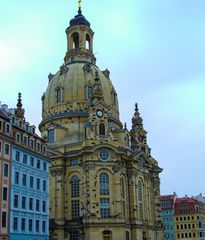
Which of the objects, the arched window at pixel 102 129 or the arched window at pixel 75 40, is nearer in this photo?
the arched window at pixel 102 129

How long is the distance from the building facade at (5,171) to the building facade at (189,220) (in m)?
92.6

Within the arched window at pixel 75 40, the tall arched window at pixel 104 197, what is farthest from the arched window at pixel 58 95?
the tall arched window at pixel 104 197

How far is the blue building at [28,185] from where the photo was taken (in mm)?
55500

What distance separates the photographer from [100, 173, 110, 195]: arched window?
8494 cm

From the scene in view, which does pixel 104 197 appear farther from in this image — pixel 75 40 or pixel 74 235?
pixel 75 40

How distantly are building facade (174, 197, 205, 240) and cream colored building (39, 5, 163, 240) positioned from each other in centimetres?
3418

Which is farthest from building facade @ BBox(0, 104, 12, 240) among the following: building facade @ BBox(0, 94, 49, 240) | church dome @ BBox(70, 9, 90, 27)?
church dome @ BBox(70, 9, 90, 27)

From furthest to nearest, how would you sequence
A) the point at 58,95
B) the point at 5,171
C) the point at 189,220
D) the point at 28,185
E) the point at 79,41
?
the point at 189,220 < the point at 79,41 < the point at 58,95 < the point at 28,185 < the point at 5,171

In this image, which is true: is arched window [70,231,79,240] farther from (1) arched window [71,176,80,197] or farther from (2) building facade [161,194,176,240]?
(2) building facade [161,194,176,240]

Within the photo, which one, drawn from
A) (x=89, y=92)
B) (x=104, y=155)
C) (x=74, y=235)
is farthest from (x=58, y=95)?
(x=74, y=235)

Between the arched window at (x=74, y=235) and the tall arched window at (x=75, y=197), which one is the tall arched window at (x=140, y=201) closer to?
the tall arched window at (x=75, y=197)

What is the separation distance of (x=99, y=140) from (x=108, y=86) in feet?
75.6

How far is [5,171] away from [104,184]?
34236mm

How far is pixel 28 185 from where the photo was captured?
58750 mm
